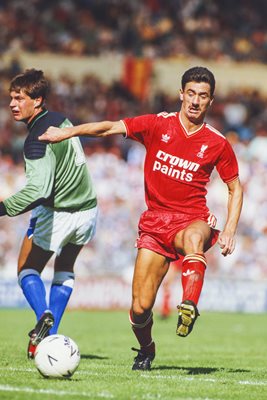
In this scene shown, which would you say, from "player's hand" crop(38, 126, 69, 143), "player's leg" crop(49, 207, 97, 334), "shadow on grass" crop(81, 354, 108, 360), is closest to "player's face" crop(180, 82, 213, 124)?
"player's hand" crop(38, 126, 69, 143)

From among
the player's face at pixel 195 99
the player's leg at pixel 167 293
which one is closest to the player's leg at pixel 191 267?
the player's face at pixel 195 99

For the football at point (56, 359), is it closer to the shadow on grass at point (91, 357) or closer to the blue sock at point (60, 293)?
the blue sock at point (60, 293)

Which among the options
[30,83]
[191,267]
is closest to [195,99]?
[191,267]

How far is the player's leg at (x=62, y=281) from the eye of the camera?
9.88 metres

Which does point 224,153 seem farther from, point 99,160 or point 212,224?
point 99,160

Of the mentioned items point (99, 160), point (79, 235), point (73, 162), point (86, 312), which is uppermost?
point (73, 162)

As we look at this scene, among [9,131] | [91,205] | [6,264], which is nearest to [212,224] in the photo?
[91,205]

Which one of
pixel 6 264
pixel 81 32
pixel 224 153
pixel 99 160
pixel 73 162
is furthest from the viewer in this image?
pixel 81 32

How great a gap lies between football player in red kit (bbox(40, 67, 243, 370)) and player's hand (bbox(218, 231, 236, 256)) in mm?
149

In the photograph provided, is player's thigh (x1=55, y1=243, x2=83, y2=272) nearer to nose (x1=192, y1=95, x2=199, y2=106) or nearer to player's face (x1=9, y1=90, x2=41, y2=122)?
player's face (x1=9, y1=90, x2=41, y2=122)

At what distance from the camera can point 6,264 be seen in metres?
19.8

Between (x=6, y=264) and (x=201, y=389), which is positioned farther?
(x=6, y=264)

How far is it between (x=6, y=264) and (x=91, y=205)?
33.5 feet

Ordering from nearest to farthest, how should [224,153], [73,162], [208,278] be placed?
[224,153] < [73,162] < [208,278]
